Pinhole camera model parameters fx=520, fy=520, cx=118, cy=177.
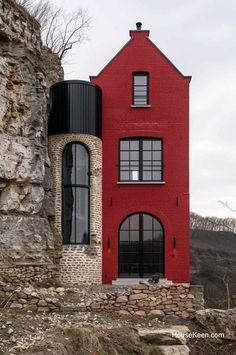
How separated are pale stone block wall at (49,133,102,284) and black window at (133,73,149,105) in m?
2.49

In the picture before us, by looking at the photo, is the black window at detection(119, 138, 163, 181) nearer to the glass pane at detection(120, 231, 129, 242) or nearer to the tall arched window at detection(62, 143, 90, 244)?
the tall arched window at detection(62, 143, 90, 244)

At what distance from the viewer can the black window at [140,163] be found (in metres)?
20.9

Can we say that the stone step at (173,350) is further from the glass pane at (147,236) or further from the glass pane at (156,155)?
the glass pane at (156,155)

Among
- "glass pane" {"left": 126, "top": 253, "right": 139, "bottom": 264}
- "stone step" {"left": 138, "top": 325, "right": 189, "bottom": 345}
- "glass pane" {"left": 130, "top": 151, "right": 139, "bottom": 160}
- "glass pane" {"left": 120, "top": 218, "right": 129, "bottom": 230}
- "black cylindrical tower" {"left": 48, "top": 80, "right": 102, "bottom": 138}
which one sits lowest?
"stone step" {"left": 138, "top": 325, "right": 189, "bottom": 345}

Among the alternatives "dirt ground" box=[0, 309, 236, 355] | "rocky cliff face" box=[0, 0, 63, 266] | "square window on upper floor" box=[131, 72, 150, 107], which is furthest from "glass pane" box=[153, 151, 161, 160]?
"dirt ground" box=[0, 309, 236, 355]

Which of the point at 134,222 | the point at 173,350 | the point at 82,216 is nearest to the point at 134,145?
the point at 134,222

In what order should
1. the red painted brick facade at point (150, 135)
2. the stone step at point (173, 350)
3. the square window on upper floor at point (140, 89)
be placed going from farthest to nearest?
the square window on upper floor at point (140, 89), the red painted brick facade at point (150, 135), the stone step at point (173, 350)

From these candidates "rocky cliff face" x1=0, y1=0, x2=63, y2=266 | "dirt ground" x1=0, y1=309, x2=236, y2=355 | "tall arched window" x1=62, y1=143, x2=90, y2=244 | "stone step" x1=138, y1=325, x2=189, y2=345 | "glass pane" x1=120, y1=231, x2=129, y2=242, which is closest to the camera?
"dirt ground" x1=0, y1=309, x2=236, y2=355

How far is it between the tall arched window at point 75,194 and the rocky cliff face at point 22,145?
0.87 meters

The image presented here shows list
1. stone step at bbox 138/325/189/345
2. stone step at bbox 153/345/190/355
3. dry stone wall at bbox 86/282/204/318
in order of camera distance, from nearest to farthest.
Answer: stone step at bbox 153/345/190/355, stone step at bbox 138/325/189/345, dry stone wall at bbox 86/282/204/318

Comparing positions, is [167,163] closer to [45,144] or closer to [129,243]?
[129,243]

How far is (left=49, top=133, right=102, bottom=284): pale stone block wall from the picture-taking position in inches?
770

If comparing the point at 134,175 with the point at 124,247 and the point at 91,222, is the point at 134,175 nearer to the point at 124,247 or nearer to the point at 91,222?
the point at 91,222

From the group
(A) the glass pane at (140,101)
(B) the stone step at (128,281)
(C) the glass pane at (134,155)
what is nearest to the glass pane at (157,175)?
(C) the glass pane at (134,155)
